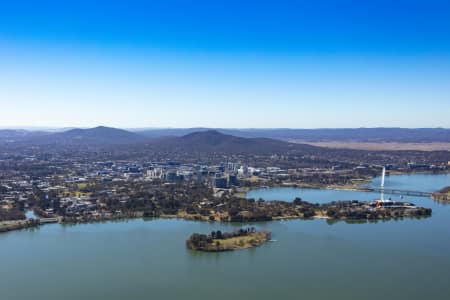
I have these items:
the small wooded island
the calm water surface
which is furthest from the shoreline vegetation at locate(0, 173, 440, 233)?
the small wooded island

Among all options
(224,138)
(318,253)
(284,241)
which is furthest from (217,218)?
(224,138)

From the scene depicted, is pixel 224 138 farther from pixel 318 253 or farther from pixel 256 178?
pixel 318 253

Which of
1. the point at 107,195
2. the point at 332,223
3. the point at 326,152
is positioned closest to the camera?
the point at 332,223

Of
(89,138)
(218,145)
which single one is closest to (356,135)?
(218,145)

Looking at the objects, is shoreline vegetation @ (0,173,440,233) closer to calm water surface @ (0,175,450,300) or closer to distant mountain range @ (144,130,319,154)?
calm water surface @ (0,175,450,300)

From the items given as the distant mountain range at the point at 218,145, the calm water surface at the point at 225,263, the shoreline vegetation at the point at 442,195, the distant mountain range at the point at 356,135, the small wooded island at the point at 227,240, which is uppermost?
the distant mountain range at the point at 356,135

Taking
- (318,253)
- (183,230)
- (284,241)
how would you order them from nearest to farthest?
(318,253) → (284,241) → (183,230)

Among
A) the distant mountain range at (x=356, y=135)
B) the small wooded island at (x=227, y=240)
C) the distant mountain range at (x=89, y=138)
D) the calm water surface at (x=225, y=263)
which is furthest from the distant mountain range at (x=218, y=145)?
the small wooded island at (x=227, y=240)

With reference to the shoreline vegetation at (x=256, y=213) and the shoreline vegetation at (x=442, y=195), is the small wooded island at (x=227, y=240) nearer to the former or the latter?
the shoreline vegetation at (x=256, y=213)
